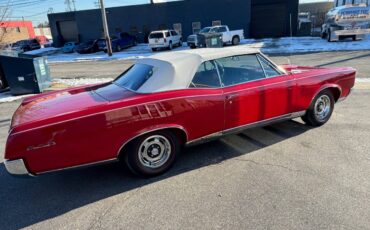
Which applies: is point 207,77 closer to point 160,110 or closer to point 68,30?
point 160,110

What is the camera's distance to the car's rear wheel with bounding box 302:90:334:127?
468 cm

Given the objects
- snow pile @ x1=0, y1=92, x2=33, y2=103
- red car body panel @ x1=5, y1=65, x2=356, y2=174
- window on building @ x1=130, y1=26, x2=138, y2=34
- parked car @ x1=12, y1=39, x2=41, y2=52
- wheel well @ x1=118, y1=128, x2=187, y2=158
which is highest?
window on building @ x1=130, y1=26, x2=138, y2=34

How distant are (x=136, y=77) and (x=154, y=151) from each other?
3.61 ft

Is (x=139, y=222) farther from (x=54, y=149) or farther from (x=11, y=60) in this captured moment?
(x=11, y=60)

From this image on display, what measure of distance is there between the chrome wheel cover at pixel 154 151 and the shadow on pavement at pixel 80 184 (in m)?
0.20

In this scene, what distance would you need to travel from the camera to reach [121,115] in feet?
10.5

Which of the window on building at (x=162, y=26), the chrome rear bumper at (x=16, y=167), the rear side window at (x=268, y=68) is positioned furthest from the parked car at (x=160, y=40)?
the chrome rear bumper at (x=16, y=167)

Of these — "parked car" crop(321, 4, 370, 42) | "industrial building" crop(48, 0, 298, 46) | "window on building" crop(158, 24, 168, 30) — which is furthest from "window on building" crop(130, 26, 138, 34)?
"parked car" crop(321, 4, 370, 42)

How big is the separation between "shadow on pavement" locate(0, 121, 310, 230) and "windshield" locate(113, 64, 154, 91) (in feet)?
3.73

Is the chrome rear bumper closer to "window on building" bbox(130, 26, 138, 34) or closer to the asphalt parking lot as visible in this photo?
the asphalt parking lot

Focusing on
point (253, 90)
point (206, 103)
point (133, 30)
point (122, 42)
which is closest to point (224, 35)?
point (122, 42)

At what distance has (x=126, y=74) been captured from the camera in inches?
173

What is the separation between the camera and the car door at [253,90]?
3.90 m

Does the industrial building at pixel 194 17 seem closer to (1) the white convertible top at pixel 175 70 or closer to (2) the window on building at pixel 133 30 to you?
(2) the window on building at pixel 133 30
